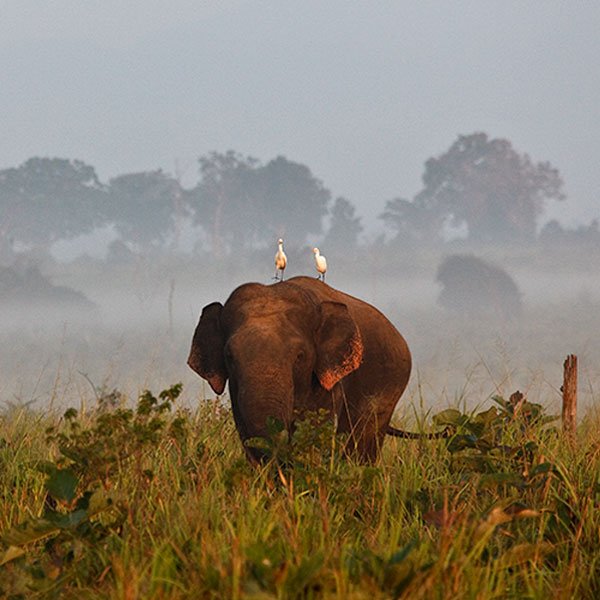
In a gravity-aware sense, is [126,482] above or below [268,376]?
below

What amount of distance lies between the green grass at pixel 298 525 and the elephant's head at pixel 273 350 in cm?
62

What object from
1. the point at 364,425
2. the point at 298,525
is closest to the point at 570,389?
the point at 364,425

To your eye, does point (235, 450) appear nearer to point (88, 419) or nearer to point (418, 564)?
point (88, 419)

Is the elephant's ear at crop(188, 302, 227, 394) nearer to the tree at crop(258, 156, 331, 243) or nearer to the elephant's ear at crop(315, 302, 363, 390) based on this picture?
the elephant's ear at crop(315, 302, 363, 390)

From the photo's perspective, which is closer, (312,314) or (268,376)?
(268,376)

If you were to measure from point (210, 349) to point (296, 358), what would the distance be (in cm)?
119

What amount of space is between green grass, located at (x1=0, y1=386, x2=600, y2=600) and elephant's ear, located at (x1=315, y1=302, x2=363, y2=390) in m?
1.13

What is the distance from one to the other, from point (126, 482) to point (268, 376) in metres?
1.79

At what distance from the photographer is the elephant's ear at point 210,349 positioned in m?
9.65

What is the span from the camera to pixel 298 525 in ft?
17.0

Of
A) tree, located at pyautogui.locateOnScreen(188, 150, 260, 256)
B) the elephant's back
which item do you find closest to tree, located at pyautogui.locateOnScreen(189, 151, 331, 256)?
tree, located at pyautogui.locateOnScreen(188, 150, 260, 256)

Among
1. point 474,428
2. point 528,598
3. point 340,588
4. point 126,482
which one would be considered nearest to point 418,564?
point 340,588

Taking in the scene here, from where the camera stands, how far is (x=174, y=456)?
29.3 ft

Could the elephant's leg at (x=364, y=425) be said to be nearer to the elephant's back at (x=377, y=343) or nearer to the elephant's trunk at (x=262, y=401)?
the elephant's back at (x=377, y=343)
